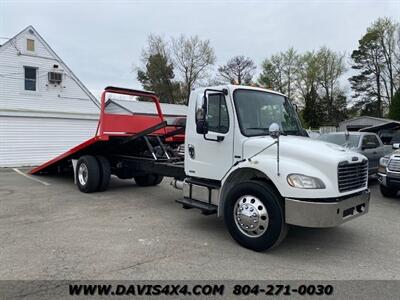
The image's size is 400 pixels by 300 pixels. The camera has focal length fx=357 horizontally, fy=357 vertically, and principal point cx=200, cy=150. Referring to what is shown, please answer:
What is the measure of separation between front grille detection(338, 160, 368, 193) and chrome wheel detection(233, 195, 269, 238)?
1.10 m

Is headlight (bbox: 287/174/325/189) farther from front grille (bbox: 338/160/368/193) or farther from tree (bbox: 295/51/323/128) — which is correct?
tree (bbox: 295/51/323/128)

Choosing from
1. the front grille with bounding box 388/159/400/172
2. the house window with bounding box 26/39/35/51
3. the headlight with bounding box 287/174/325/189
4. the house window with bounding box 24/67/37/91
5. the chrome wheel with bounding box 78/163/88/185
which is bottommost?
the chrome wheel with bounding box 78/163/88/185

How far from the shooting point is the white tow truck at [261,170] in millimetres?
4684

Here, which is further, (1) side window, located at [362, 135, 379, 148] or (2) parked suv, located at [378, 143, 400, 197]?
(1) side window, located at [362, 135, 379, 148]

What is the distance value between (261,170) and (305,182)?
638 mm

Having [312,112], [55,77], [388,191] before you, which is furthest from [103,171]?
[312,112]

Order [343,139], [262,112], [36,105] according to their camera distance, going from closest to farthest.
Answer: [262,112]
[343,139]
[36,105]

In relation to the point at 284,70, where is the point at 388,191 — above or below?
below

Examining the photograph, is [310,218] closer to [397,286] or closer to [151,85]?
[397,286]

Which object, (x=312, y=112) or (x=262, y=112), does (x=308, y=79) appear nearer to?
(x=312, y=112)

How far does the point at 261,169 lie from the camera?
5020 mm

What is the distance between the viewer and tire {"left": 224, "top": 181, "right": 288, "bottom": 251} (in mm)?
4797

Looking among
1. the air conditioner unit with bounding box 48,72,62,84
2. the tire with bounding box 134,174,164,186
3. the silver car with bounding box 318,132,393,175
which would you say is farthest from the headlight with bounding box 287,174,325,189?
the air conditioner unit with bounding box 48,72,62,84

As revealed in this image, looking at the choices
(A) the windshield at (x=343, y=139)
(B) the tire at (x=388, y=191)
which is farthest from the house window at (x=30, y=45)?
(B) the tire at (x=388, y=191)
